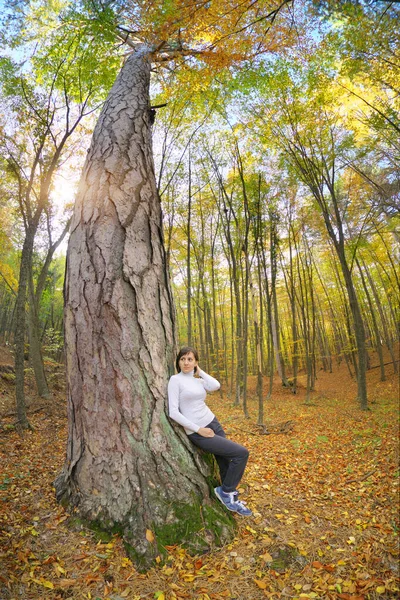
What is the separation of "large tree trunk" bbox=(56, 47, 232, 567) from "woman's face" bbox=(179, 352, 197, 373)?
103mm

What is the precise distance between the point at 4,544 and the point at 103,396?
1.08m

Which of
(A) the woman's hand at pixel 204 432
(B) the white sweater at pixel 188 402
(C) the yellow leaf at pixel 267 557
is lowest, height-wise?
(C) the yellow leaf at pixel 267 557

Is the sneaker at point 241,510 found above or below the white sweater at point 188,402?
below

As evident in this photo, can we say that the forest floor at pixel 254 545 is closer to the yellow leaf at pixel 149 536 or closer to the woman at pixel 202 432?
the yellow leaf at pixel 149 536

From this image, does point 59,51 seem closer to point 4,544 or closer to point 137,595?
point 4,544

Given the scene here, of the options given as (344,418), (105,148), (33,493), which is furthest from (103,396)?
(344,418)

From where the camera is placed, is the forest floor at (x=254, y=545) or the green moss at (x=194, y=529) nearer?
the forest floor at (x=254, y=545)

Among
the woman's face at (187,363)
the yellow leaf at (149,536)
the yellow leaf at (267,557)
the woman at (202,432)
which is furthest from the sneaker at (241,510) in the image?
the woman's face at (187,363)

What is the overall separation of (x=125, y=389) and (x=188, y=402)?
0.59m

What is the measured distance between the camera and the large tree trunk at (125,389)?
1.94 meters

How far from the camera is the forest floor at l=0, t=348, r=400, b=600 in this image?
5.38 ft

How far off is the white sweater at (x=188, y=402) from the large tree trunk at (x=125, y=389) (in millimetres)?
86

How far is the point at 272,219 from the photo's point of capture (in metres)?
10.2

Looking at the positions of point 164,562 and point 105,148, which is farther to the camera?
point 105,148
